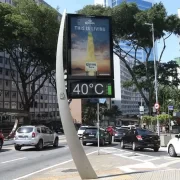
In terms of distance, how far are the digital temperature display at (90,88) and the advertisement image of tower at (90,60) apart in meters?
0.31

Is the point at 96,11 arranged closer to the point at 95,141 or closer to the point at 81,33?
the point at 95,141

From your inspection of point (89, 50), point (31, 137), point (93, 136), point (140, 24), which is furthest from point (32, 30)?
point (89, 50)

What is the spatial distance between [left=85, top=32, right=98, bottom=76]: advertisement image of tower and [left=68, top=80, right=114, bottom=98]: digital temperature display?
31 cm

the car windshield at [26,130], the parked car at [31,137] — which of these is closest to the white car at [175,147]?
the parked car at [31,137]

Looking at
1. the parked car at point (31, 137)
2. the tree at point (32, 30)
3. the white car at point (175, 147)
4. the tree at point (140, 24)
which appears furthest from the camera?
the tree at point (140, 24)

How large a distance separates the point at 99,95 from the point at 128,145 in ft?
44.2

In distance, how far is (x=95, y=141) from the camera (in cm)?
2830

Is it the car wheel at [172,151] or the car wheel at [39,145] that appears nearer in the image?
the car wheel at [172,151]

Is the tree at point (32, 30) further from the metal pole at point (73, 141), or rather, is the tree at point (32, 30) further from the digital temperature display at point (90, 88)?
the metal pole at point (73, 141)

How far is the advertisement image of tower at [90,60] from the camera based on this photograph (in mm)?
11203

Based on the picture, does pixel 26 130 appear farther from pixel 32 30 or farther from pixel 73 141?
pixel 32 30

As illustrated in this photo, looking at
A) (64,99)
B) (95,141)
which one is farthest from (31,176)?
(95,141)

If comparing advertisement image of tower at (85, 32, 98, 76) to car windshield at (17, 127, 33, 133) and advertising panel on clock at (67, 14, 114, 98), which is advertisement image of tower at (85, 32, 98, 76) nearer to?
advertising panel on clock at (67, 14, 114, 98)

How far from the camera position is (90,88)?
11211 mm
